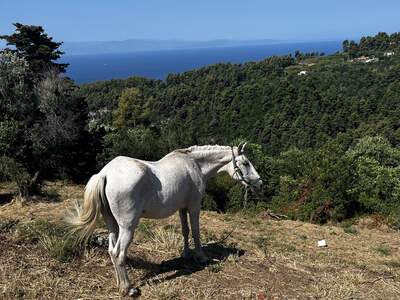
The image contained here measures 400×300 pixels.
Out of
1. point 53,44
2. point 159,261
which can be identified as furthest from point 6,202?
point 53,44

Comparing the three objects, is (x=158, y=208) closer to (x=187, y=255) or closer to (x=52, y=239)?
(x=187, y=255)

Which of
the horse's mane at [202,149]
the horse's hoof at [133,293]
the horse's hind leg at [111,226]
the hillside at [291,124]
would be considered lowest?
the hillside at [291,124]

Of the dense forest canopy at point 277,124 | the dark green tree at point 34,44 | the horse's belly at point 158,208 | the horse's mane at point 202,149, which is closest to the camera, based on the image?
the horse's belly at point 158,208

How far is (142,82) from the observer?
13100 cm

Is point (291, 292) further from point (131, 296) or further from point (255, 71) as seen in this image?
point (255, 71)

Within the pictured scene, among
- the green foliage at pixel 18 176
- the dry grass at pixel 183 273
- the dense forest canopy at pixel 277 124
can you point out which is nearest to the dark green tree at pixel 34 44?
the dense forest canopy at pixel 277 124

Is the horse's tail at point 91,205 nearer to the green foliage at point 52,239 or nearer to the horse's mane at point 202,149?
the green foliage at point 52,239

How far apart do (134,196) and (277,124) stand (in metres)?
84.9

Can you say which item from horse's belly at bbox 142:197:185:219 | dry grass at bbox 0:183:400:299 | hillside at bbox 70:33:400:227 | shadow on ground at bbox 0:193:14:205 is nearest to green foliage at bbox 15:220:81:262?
dry grass at bbox 0:183:400:299

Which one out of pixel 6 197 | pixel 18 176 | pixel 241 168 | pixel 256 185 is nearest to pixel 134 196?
pixel 241 168

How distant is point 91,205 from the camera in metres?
5.61

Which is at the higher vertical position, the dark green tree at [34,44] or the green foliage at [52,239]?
the dark green tree at [34,44]

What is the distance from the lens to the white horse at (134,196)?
552 centimetres

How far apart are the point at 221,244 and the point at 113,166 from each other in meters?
3.41
